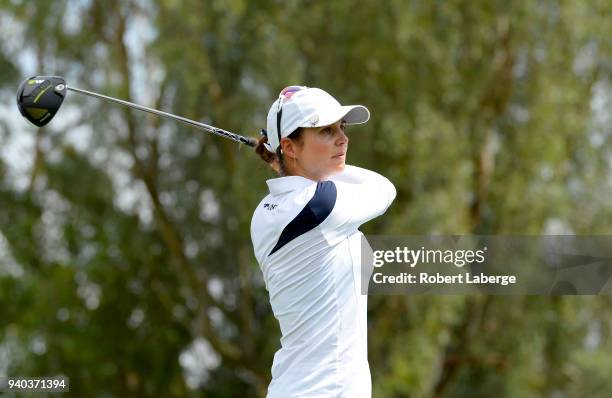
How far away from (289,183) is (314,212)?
15 centimetres

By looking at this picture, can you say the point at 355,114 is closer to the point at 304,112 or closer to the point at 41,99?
the point at 304,112

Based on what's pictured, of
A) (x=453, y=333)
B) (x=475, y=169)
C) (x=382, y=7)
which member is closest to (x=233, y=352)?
(x=453, y=333)

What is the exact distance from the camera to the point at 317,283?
10.1ft

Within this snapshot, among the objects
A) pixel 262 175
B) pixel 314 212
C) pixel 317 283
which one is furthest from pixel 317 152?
pixel 262 175

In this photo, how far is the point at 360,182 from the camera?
3219mm

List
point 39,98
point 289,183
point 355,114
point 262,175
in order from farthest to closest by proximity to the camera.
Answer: point 262,175, point 39,98, point 355,114, point 289,183

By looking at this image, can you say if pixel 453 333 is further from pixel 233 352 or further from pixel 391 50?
pixel 391 50

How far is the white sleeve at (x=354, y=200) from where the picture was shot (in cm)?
304

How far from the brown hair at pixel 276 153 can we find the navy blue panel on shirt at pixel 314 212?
0.17 meters

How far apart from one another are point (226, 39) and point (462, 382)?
234 inches

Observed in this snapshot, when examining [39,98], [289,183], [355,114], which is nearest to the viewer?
[289,183]

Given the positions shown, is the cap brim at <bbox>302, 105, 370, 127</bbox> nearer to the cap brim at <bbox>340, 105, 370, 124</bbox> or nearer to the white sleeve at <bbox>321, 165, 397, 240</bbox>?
the cap brim at <bbox>340, 105, 370, 124</bbox>

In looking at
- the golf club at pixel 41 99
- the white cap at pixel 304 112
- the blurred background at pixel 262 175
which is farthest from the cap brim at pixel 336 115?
A: the blurred background at pixel 262 175

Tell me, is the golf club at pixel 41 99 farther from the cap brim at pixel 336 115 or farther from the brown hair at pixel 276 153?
the cap brim at pixel 336 115
